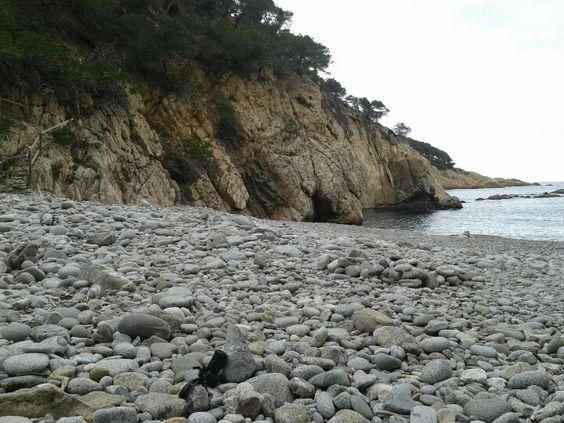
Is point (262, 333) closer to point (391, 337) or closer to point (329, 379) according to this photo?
point (329, 379)

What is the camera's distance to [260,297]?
14.2 ft

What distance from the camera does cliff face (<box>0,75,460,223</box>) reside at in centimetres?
1396

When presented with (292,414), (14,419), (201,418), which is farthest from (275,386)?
(14,419)

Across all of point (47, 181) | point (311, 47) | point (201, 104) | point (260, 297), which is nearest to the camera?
point (260, 297)

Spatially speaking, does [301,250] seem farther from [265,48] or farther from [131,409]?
[265,48]

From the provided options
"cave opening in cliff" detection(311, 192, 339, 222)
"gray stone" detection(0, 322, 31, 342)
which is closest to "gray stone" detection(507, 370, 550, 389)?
"gray stone" detection(0, 322, 31, 342)

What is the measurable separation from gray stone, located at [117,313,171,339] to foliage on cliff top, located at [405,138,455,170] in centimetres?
8629

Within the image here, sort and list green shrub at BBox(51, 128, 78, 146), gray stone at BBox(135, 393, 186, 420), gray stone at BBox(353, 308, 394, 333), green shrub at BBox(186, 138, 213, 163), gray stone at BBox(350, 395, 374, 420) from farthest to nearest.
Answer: green shrub at BBox(186, 138, 213, 163) → green shrub at BBox(51, 128, 78, 146) → gray stone at BBox(353, 308, 394, 333) → gray stone at BBox(350, 395, 374, 420) → gray stone at BBox(135, 393, 186, 420)

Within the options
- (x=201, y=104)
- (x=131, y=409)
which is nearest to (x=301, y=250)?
(x=131, y=409)

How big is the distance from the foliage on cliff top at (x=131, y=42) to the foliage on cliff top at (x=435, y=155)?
56.0m

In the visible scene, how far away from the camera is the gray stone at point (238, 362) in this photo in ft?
8.55

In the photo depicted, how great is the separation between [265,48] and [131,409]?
27.6m

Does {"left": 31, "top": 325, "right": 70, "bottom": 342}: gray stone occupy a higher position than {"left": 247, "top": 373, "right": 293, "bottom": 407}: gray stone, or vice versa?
{"left": 31, "top": 325, "right": 70, "bottom": 342}: gray stone

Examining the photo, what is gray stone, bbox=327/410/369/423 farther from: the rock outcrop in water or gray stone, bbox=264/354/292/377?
the rock outcrop in water
